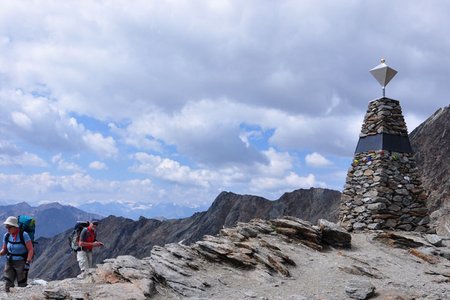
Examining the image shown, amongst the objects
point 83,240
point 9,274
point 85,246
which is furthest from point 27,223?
point 9,274

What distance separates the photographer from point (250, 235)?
14.8m

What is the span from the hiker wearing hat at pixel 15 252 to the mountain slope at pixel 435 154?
47670 millimetres

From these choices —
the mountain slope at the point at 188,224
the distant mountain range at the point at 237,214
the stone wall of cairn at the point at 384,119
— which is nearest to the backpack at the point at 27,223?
the stone wall of cairn at the point at 384,119

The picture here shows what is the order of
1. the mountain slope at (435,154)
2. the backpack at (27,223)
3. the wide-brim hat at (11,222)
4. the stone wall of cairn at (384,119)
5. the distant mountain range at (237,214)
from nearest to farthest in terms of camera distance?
the wide-brim hat at (11,222) < the backpack at (27,223) < the stone wall of cairn at (384,119) < the mountain slope at (435,154) < the distant mountain range at (237,214)

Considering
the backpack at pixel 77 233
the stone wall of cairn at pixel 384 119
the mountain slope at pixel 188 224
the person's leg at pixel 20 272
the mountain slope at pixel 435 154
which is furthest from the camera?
the mountain slope at pixel 188 224

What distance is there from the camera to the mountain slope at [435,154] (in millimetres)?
52062

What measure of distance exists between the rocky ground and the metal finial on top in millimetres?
6348

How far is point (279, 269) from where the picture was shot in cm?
1237

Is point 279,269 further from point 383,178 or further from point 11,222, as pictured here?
point 11,222

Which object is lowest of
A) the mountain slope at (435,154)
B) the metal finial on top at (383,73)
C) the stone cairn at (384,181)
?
the stone cairn at (384,181)

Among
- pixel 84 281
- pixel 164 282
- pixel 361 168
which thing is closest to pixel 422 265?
pixel 361 168

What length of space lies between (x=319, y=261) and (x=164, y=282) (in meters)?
5.19

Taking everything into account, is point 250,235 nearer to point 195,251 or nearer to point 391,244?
point 195,251

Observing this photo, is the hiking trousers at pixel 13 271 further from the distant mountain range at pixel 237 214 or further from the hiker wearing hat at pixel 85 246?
the distant mountain range at pixel 237 214
